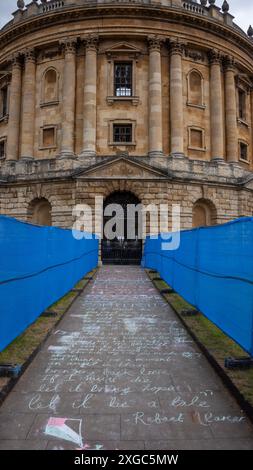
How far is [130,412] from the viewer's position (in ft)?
14.0

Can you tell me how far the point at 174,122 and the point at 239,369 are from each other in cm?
2488

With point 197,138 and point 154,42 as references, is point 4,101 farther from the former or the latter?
point 197,138

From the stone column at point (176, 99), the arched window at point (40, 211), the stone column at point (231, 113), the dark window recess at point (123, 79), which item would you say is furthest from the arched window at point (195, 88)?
the arched window at point (40, 211)

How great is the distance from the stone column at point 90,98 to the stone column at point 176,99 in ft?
18.4

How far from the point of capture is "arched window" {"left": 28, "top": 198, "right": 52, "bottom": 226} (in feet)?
89.6

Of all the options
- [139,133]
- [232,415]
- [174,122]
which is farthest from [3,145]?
[232,415]

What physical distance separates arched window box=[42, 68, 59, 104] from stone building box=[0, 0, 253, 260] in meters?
0.09

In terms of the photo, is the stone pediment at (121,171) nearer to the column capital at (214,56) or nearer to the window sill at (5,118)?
the window sill at (5,118)

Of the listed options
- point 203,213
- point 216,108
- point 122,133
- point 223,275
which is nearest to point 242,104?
point 216,108

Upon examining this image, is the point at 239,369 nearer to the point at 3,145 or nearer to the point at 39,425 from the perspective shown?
the point at 39,425

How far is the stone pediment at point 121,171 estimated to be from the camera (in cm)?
2484

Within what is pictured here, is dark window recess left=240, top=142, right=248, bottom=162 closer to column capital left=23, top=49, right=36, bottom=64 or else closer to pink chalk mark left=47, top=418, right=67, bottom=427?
column capital left=23, top=49, right=36, bottom=64

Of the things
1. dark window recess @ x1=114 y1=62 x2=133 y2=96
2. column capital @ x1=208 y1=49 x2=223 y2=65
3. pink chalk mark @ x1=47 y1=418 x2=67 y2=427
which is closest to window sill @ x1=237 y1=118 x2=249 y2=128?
column capital @ x1=208 y1=49 x2=223 y2=65

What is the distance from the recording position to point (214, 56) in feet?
97.7
